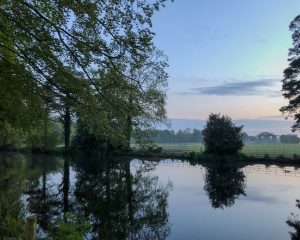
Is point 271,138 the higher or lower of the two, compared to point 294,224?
higher

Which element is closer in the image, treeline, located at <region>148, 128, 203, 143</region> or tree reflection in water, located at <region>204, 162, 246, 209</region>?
tree reflection in water, located at <region>204, 162, 246, 209</region>

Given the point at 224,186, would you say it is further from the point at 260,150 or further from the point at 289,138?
the point at 289,138

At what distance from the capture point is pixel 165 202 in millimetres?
22406

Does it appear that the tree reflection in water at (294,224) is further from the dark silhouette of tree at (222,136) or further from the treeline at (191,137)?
the treeline at (191,137)

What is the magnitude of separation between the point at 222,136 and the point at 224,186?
66.3 ft

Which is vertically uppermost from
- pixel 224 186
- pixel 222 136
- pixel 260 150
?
pixel 222 136

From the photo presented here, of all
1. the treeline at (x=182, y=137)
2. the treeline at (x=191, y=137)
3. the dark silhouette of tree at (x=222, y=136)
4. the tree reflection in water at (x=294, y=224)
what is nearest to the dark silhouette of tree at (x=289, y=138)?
the treeline at (x=191, y=137)

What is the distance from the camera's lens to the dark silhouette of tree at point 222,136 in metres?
48.2

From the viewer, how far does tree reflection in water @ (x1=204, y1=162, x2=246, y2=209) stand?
2338 centimetres

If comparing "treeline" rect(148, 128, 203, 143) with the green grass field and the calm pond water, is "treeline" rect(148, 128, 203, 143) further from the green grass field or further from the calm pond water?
the calm pond water

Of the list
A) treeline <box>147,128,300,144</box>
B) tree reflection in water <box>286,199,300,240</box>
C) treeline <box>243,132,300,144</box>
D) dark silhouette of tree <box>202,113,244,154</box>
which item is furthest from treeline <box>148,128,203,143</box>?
tree reflection in water <box>286,199,300,240</box>

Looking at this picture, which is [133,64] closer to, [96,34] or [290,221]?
[96,34]

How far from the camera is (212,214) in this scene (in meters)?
19.4

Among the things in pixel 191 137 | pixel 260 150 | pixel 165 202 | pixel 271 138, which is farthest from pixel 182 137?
pixel 165 202
